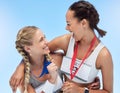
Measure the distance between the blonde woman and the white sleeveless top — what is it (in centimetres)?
6

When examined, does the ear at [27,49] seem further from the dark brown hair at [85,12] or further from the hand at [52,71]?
the dark brown hair at [85,12]

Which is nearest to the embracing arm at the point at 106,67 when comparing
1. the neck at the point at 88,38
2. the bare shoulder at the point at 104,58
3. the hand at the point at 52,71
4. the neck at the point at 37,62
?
the bare shoulder at the point at 104,58

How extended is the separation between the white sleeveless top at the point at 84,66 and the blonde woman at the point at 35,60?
0.06 metres

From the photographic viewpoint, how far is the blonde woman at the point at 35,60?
6.02 ft

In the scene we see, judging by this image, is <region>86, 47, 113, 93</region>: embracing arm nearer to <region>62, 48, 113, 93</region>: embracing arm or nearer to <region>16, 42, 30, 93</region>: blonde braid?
<region>62, 48, 113, 93</region>: embracing arm

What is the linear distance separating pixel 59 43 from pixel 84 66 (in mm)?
226

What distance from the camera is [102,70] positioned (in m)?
1.83

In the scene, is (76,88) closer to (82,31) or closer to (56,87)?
(56,87)

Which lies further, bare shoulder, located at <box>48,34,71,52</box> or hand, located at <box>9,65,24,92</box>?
bare shoulder, located at <box>48,34,71,52</box>

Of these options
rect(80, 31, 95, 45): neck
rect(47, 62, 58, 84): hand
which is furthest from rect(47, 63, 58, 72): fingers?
rect(80, 31, 95, 45): neck

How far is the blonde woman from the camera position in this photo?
6.02ft

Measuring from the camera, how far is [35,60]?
191 centimetres

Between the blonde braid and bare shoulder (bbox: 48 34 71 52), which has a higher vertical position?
bare shoulder (bbox: 48 34 71 52)

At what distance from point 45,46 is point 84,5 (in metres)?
0.34
